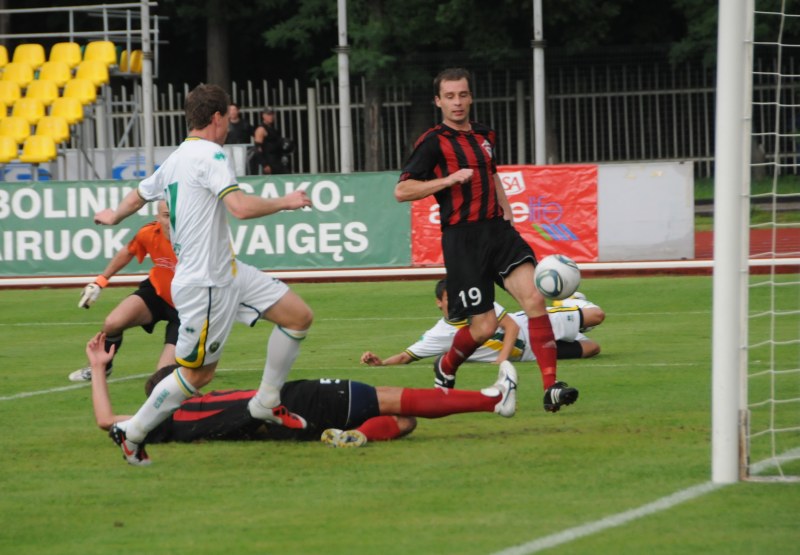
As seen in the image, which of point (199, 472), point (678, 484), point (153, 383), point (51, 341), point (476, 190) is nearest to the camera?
point (678, 484)

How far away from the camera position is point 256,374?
1131cm

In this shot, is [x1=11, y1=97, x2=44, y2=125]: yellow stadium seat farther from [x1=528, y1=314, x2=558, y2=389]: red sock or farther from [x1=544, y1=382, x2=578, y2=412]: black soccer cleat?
[x1=544, y1=382, x2=578, y2=412]: black soccer cleat

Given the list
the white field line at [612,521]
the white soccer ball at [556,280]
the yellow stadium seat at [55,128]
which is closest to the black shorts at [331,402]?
the white soccer ball at [556,280]

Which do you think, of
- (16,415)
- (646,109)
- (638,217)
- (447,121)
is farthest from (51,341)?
(646,109)

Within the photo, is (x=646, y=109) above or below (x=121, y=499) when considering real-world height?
above

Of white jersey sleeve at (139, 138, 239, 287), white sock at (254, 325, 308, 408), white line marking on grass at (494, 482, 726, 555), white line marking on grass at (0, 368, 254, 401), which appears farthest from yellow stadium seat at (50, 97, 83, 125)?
white line marking on grass at (494, 482, 726, 555)

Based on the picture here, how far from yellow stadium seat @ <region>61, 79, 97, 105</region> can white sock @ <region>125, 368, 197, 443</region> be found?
66.3 feet

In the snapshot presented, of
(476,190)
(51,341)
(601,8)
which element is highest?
(601,8)

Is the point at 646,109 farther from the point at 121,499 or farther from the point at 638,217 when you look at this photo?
the point at 121,499

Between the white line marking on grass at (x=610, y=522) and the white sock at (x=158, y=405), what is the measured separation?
2407 mm

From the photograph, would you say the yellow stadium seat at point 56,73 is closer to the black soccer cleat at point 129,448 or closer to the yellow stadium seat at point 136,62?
the yellow stadium seat at point 136,62

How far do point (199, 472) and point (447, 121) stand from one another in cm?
297

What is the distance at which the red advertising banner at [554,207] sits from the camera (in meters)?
19.8

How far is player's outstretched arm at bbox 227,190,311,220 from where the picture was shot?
6961 millimetres
